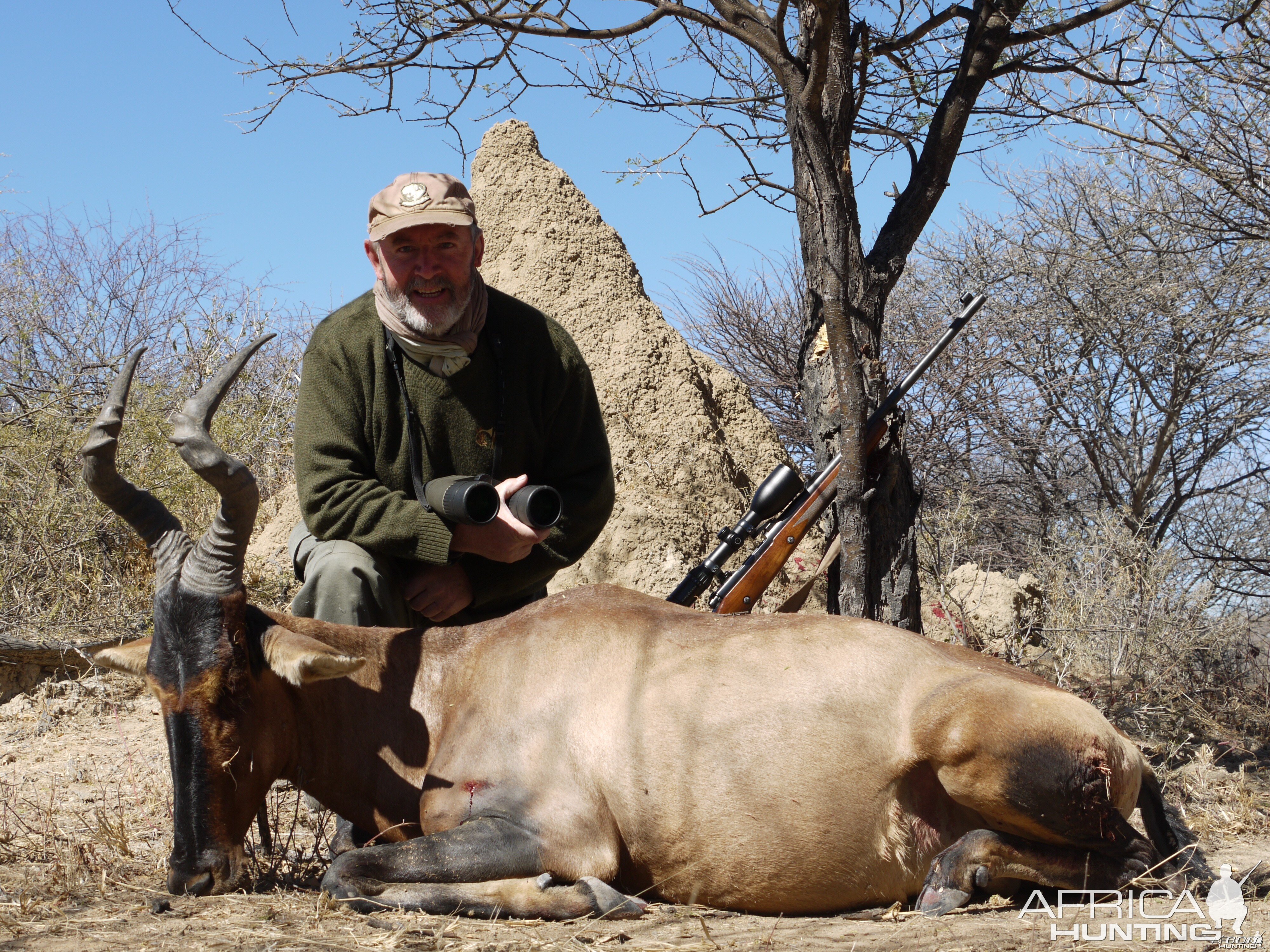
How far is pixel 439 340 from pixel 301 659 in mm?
1507

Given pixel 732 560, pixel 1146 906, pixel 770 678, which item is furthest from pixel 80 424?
pixel 1146 906

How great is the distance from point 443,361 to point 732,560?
2.74 meters

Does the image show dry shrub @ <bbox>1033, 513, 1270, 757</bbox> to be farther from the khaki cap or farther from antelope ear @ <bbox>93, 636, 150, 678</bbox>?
antelope ear @ <bbox>93, 636, 150, 678</bbox>

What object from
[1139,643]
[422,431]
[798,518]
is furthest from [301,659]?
[1139,643]

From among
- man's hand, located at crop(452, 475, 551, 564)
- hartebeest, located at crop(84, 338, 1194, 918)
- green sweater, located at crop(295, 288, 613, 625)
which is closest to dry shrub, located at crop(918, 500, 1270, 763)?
hartebeest, located at crop(84, 338, 1194, 918)

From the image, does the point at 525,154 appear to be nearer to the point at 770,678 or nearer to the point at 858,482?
the point at 858,482

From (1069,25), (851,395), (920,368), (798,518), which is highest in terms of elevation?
(1069,25)

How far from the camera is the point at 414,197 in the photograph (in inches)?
172

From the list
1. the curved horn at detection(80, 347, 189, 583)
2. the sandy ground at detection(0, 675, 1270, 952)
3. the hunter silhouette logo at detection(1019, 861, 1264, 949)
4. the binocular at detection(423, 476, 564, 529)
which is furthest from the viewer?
the binocular at detection(423, 476, 564, 529)

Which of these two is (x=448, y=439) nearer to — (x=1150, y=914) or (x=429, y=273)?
(x=429, y=273)

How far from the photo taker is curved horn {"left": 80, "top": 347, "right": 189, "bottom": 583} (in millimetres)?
3445

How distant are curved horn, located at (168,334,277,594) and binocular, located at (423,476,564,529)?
Answer: 716 mm

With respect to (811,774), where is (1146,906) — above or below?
below

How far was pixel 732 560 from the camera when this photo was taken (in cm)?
665
